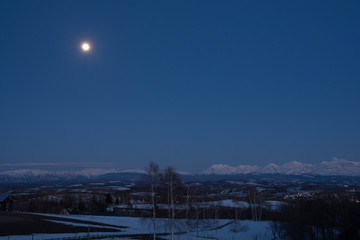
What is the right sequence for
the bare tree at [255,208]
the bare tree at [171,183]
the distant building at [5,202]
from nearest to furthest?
the bare tree at [171,183], the distant building at [5,202], the bare tree at [255,208]

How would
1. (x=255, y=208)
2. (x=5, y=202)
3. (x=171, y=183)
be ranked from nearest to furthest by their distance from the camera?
(x=171, y=183) < (x=5, y=202) < (x=255, y=208)

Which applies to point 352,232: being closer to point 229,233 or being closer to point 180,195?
point 229,233

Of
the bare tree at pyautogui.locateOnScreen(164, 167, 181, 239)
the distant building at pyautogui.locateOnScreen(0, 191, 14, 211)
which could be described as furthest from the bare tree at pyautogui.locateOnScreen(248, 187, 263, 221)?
the distant building at pyautogui.locateOnScreen(0, 191, 14, 211)

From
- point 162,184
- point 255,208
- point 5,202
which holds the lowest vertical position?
point 255,208

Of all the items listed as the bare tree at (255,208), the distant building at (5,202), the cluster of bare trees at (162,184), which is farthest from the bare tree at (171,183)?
the distant building at (5,202)

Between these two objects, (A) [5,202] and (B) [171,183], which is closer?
(B) [171,183]

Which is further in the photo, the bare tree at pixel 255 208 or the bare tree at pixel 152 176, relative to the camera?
the bare tree at pixel 255 208

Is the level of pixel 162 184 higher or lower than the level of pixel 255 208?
higher

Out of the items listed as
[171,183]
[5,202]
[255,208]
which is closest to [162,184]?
[171,183]

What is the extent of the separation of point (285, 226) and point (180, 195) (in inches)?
1129

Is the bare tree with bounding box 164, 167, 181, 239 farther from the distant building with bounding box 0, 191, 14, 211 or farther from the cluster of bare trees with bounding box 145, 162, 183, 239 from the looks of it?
the distant building with bounding box 0, 191, 14, 211

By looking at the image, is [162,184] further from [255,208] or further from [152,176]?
[255,208]

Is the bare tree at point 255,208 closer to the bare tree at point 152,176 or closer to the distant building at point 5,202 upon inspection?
the bare tree at point 152,176

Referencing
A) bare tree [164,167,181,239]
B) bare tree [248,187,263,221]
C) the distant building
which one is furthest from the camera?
bare tree [248,187,263,221]
